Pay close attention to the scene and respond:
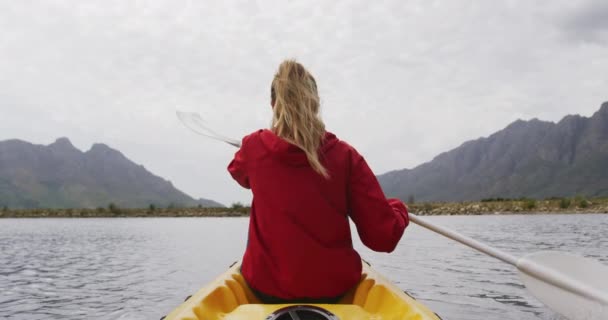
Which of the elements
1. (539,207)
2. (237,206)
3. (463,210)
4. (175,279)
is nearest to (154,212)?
(237,206)

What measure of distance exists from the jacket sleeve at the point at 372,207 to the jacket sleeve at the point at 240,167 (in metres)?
0.63

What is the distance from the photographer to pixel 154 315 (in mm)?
5949

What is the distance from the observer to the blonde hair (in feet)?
8.30

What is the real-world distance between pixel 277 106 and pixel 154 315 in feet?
14.2

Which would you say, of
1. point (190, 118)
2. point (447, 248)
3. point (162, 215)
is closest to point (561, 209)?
point (447, 248)

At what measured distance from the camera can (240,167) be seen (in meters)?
2.78

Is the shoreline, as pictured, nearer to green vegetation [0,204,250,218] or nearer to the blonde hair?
green vegetation [0,204,250,218]

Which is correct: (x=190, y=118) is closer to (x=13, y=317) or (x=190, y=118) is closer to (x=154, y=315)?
(x=154, y=315)

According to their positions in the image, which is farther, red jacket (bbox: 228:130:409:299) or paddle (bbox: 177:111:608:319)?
paddle (bbox: 177:111:608:319)

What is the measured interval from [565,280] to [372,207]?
155 cm

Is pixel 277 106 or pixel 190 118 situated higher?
pixel 190 118

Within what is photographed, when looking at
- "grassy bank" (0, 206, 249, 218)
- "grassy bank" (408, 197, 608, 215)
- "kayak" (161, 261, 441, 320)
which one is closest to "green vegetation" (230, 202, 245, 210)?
"grassy bank" (0, 206, 249, 218)

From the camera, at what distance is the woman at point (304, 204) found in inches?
99.9

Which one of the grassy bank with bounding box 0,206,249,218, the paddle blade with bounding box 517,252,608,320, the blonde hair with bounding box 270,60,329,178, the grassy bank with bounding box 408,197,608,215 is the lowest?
the grassy bank with bounding box 0,206,249,218
